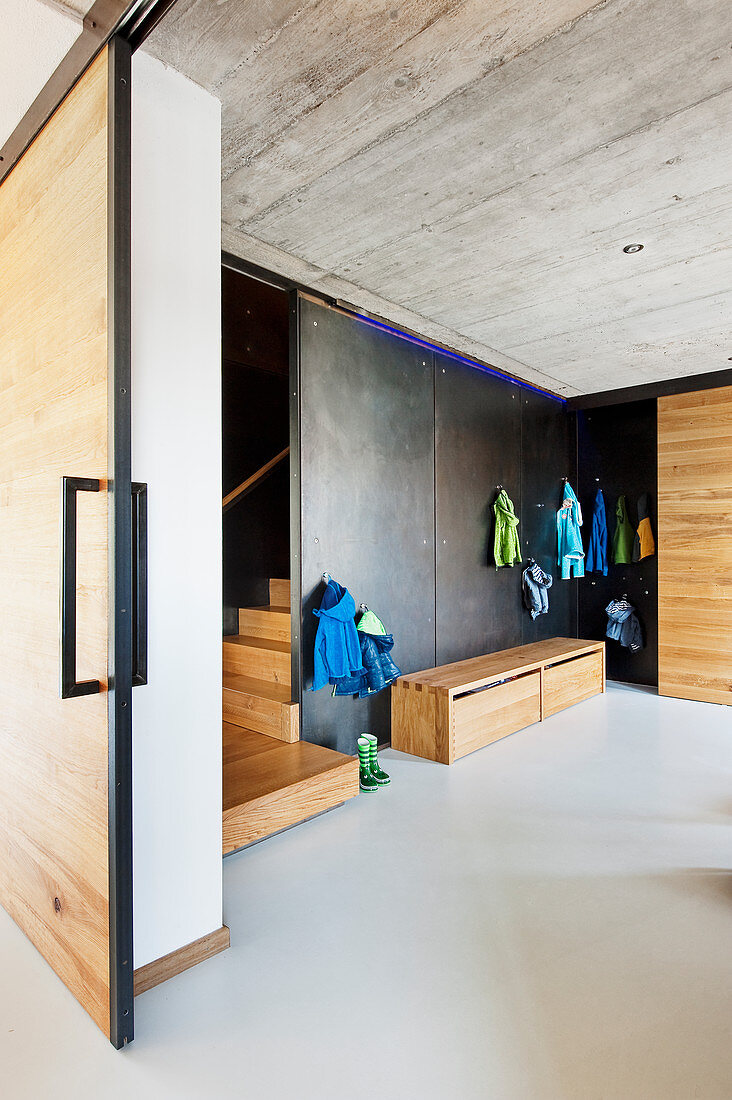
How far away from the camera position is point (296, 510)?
10.8 ft

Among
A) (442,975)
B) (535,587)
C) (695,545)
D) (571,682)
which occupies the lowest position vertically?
(442,975)

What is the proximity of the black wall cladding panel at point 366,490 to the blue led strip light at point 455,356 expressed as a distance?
0.04 metres

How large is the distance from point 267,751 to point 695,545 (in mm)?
3871

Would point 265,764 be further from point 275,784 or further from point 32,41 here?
point 32,41

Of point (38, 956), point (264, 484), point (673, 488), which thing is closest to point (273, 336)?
point (264, 484)

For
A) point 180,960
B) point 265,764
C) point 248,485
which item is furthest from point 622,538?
point 180,960

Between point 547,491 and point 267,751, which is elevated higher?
point 547,491

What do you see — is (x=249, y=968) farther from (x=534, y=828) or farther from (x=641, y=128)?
(x=641, y=128)

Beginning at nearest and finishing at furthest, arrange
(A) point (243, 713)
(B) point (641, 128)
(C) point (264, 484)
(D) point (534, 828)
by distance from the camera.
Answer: (B) point (641, 128) < (D) point (534, 828) < (A) point (243, 713) < (C) point (264, 484)

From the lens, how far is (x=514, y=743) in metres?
3.97

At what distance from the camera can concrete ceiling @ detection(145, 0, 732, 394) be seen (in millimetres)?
1713

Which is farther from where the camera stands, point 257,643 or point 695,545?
point 695,545

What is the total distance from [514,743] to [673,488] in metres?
2.66

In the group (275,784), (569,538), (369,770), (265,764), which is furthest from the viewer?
(569,538)
